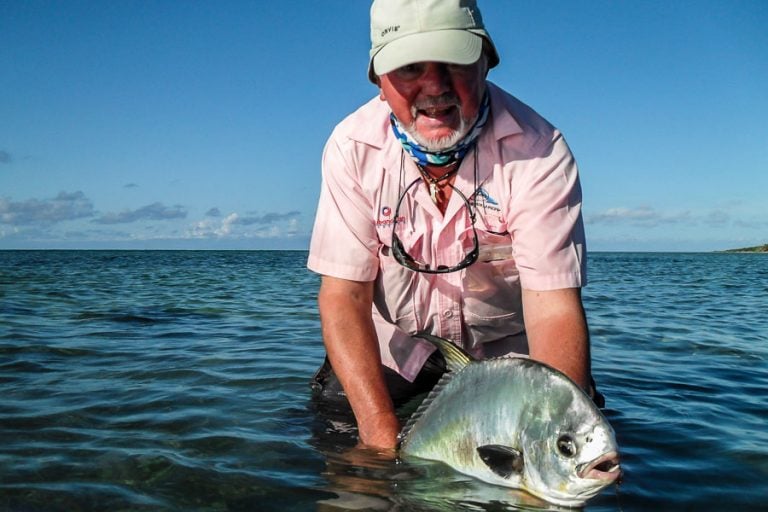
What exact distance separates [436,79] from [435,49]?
14 centimetres

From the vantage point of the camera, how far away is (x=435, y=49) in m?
2.88

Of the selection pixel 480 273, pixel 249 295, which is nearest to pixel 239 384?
pixel 480 273

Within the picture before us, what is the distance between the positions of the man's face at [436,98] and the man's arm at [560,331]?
77cm

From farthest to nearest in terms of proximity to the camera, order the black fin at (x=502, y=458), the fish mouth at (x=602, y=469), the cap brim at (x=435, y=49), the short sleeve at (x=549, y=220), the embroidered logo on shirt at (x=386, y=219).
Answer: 1. the embroidered logo on shirt at (x=386, y=219)
2. the short sleeve at (x=549, y=220)
3. the cap brim at (x=435, y=49)
4. the black fin at (x=502, y=458)
5. the fish mouth at (x=602, y=469)

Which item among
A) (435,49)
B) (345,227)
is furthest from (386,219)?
(435,49)

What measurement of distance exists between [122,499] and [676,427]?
3053mm

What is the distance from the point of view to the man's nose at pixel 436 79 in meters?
2.97

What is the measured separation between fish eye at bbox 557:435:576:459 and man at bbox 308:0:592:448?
731 mm

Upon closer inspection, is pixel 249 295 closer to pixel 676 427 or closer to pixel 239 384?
pixel 239 384

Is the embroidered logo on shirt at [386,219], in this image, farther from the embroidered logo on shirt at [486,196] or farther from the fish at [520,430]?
the fish at [520,430]

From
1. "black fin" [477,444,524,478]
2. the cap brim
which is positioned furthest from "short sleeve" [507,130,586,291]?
"black fin" [477,444,524,478]

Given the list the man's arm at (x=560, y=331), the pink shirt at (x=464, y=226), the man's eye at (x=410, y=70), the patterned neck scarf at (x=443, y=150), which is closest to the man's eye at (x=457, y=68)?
the man's eye at (x=410, y=70)

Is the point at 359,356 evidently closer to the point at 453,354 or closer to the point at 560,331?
the point at 453,354

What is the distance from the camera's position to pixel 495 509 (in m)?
2.61
